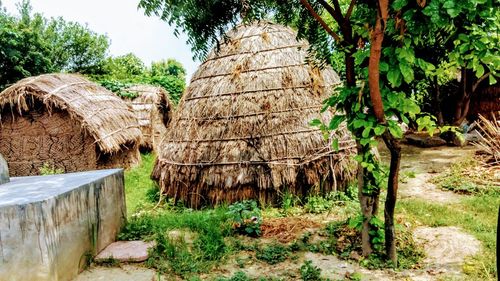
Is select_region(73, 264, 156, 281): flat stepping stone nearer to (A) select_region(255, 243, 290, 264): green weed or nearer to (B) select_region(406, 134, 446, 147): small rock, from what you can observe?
(A) select_region(255, 243, 290, 264): green weed

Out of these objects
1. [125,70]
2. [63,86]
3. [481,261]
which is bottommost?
[481,261]

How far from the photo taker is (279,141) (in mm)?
6914

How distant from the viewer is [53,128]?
394 inches

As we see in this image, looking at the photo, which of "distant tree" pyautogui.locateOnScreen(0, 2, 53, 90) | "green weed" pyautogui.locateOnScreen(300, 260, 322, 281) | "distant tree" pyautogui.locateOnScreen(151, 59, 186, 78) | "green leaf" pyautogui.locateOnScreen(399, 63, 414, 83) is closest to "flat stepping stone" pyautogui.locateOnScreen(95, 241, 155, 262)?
"green weed" pyautogui.locateOnScreen(300, 260, 322, 281)

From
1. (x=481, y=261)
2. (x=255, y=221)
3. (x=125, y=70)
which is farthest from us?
(x=125, y=70)

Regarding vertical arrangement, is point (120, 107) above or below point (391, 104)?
above

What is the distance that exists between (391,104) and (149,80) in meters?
15.9

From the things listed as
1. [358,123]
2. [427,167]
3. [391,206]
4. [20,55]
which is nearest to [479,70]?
[358,123]

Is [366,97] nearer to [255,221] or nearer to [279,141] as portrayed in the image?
[255,221]

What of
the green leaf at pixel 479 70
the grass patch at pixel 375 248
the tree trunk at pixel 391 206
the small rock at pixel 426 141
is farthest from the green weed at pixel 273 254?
the small rock at pixel 426 141

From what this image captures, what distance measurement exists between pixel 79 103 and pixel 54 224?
6.92 meters

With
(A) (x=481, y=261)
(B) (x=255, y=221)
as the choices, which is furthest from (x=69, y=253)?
(A) (x=481, y=261)

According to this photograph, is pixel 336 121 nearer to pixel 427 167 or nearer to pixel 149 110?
pixel 427 167

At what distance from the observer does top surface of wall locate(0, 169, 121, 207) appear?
3.74m
